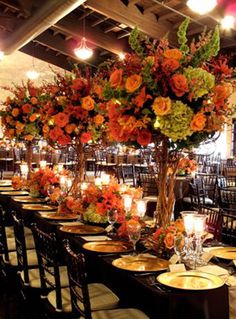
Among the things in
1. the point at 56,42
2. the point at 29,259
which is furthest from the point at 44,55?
the point at 29,259

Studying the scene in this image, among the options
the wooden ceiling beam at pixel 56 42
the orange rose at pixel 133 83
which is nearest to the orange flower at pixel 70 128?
the orange rose at pixel 133 83

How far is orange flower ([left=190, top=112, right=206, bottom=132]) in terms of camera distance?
8.44 ft

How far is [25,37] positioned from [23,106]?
19.7 feet

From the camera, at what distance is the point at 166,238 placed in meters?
2.58

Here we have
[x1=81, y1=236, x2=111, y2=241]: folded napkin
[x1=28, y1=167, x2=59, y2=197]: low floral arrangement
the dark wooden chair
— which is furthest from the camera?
[x1=28, y1=167, x2=59, y2=197]: low floral arrangement

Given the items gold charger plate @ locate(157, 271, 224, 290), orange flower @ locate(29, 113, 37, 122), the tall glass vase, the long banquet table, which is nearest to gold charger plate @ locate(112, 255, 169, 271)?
the long banquet table

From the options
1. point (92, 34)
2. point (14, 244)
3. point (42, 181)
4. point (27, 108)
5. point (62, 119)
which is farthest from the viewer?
point (92, 34)

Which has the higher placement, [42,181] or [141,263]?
[42,181]

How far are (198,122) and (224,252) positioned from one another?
31.9 inches

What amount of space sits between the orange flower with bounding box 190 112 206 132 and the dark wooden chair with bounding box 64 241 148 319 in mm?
968

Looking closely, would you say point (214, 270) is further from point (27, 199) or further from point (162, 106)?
point (27, 199)

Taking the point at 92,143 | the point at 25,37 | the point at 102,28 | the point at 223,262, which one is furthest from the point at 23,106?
the point at 102,28

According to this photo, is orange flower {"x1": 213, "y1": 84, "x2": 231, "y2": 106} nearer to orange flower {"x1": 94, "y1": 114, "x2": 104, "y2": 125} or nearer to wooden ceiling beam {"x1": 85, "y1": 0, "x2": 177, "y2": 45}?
orange flower {"x1": 94, "y1": 114, "x2": 104, "y2": 125}

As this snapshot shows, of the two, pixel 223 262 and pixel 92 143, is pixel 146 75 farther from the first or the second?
pixel 92 143
